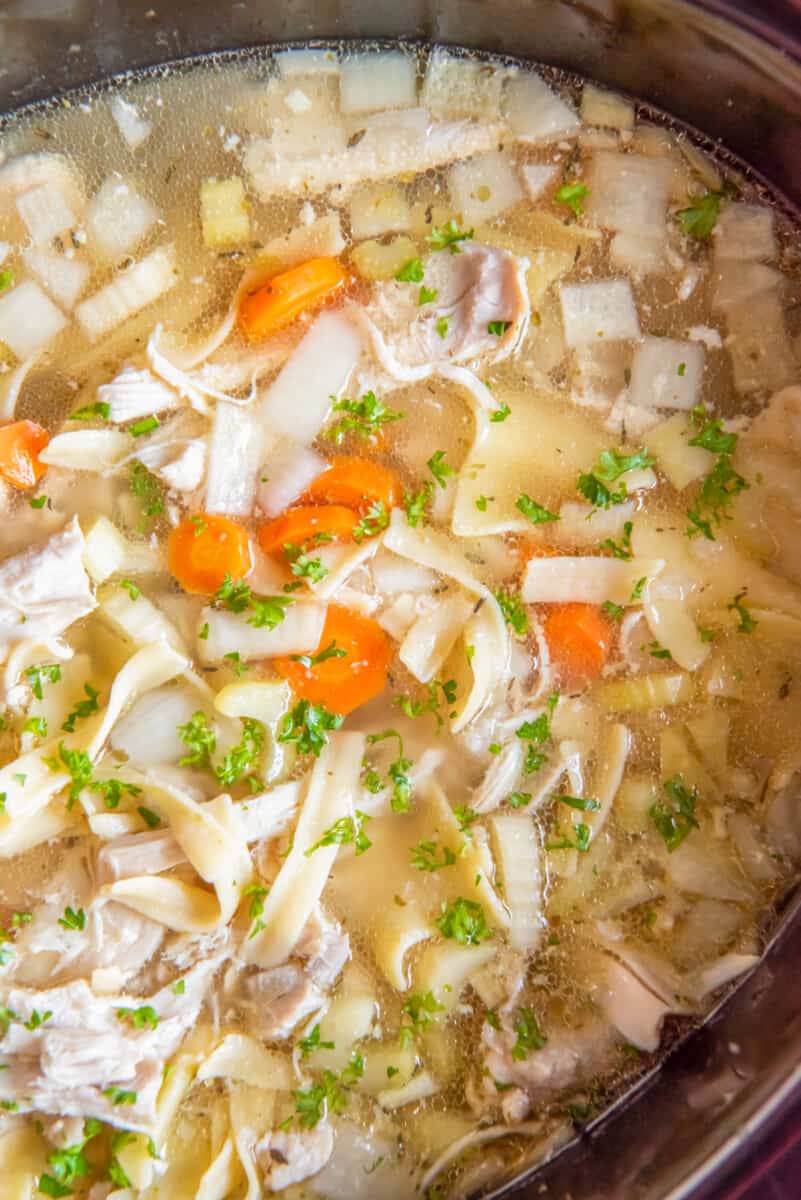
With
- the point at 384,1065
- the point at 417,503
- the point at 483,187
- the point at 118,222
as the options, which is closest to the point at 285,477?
the point at 417,503

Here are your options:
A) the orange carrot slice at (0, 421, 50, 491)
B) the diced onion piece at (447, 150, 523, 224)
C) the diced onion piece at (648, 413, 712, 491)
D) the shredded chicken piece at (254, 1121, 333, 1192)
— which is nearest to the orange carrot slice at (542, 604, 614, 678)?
the diced onion piece at (648, 413, 712, 491)

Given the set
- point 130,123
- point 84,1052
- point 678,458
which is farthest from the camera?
point 130,123

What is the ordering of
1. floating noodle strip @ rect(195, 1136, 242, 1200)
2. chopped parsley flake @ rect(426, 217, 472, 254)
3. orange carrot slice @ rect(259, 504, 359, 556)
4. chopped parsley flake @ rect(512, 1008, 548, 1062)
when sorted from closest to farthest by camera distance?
floating noodle strip @ rect(195, 1136, 242, 1200) < chopped parsley flake @ rect(512, 1008, 548, 1062) < orange carrot slice @ rect(259, 504, 359, 556) < chopped parsley flake @ rect(426, 217, 472, 254)

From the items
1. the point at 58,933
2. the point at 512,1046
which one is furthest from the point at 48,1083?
the point at 512,1046

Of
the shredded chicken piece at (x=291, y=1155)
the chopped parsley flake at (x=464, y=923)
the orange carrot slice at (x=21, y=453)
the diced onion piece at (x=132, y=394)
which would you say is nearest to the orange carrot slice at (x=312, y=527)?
the diced onion piece at (x=132, y=394)

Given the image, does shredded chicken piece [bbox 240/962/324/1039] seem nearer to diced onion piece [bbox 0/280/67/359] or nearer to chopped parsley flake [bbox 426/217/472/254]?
diced onion piece [bbox 0/280/67/359]

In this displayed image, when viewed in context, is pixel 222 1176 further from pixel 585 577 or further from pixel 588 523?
pixel 588 523
